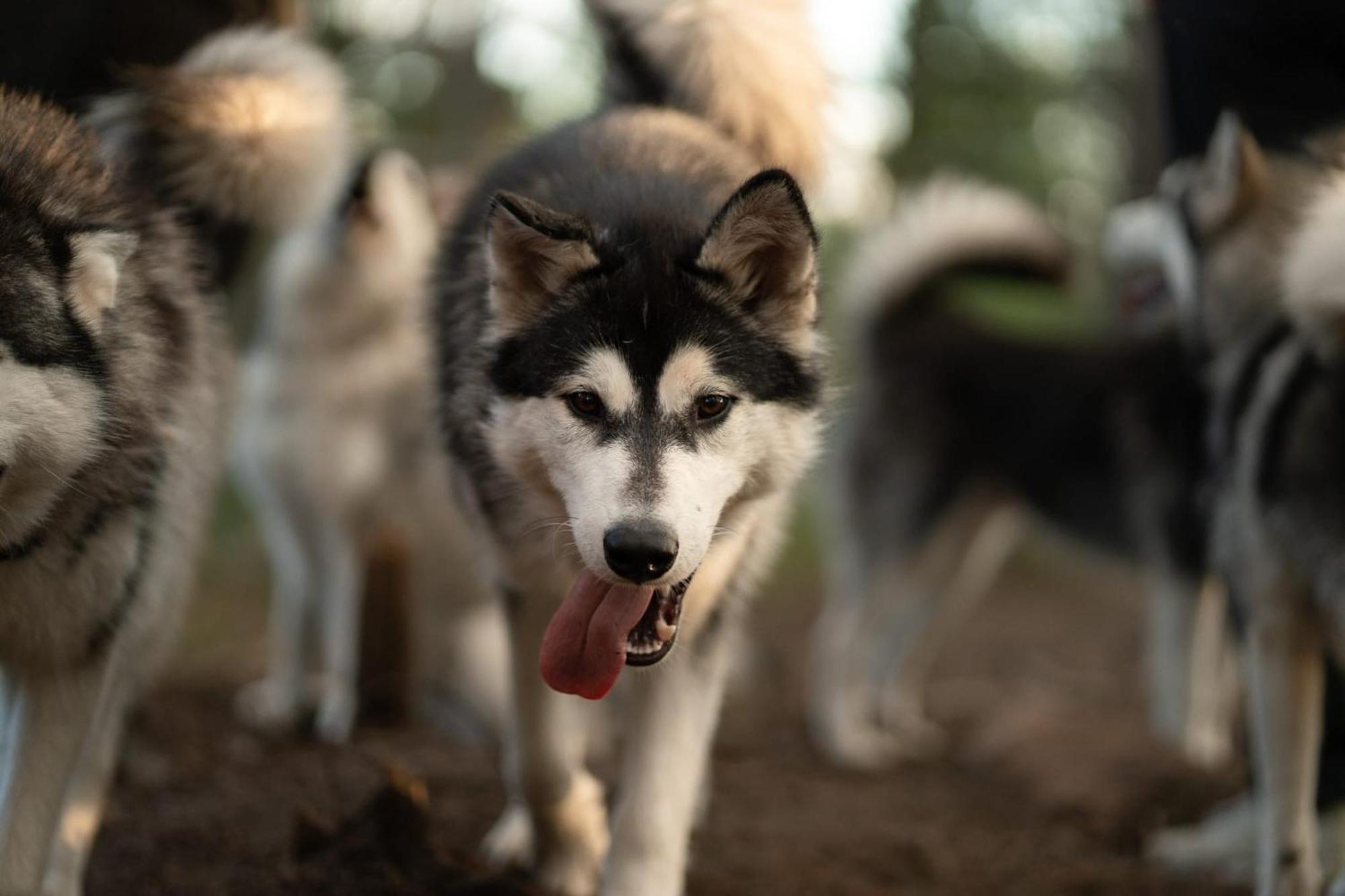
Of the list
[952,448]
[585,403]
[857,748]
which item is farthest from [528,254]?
[952,448]

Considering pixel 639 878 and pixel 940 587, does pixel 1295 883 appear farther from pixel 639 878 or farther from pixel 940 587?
pixel 940 587

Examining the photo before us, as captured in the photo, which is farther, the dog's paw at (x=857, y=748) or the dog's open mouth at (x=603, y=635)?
the dog's paw at (x=857, y=748)

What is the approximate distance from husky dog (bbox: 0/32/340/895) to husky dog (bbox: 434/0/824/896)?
65 centimetres

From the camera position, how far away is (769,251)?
2.58 meters

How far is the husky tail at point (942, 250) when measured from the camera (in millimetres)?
6180

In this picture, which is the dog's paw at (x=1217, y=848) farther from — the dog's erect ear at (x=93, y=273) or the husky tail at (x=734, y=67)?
the dog's erect ear at (x=93, y=273)

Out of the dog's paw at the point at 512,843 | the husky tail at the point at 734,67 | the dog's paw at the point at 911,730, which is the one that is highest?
the husky tail at the point at 734,67

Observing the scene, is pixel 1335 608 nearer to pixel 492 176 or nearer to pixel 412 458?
pixel 492 176

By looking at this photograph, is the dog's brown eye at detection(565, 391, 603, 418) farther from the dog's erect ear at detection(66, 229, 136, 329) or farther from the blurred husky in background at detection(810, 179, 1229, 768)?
the blurred husky in background at detection(810, 179, 1229, 768)

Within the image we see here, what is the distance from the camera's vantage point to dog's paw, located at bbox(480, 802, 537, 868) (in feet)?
10.6

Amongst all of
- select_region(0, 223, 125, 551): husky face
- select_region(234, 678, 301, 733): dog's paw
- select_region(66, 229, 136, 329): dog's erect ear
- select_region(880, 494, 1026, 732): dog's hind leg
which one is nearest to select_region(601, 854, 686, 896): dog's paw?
select_region(0, 223, 125, 551): husky face

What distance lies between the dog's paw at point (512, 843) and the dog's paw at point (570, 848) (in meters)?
0.06

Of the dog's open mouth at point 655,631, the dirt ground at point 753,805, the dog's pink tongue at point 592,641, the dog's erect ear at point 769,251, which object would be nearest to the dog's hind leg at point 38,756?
the dirt ground at point 753,805

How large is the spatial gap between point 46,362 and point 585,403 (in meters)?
0.94
